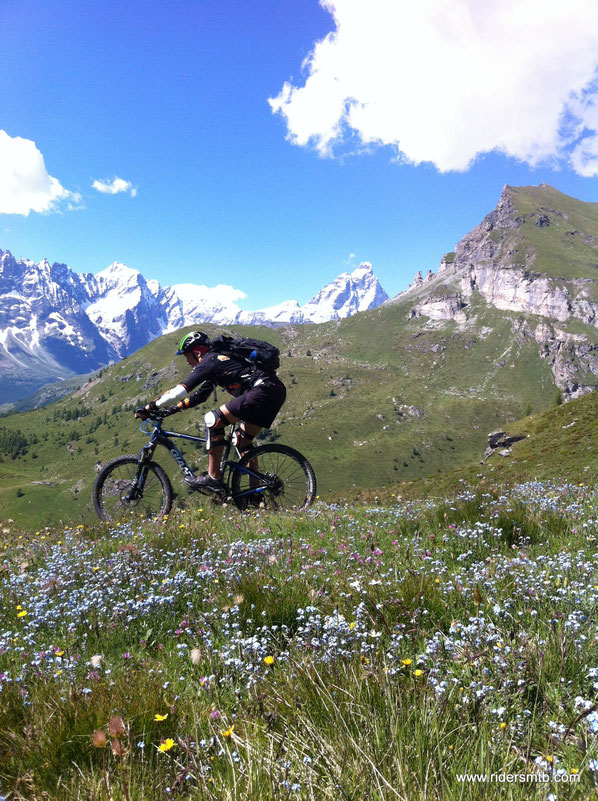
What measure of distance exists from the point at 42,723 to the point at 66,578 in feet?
11.4

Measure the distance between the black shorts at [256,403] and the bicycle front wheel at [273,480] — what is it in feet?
2.92

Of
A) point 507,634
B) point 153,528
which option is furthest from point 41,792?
point 153,528

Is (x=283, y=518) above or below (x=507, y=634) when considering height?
below

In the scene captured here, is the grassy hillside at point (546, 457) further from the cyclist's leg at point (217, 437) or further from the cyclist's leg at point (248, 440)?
the cyclist's leg at point (217, 437)

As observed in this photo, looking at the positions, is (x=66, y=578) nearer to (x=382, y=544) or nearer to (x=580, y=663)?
(x=382, y=544)

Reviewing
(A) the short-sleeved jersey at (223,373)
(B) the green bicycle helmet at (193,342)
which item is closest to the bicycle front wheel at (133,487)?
(A) the short-sleeved jersey at (223,373)

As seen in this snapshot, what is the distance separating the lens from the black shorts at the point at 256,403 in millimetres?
9688

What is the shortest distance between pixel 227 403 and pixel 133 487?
12.0ft

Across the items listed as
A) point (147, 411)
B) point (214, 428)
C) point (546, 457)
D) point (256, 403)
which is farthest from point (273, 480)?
point (546, 457)

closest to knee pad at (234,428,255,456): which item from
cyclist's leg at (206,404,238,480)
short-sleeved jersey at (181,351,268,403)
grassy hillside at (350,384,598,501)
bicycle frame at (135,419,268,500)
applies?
bicycle frame at (135,419,268,500)

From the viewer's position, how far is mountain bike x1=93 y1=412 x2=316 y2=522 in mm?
10320

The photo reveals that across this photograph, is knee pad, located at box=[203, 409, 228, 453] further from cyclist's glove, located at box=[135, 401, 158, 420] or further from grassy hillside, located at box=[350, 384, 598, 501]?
grassy hillside, located at box=[350, 384, 598, 501]

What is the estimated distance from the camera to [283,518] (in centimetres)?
826

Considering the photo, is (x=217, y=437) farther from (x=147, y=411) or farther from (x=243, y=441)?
(x=147, y=411)
